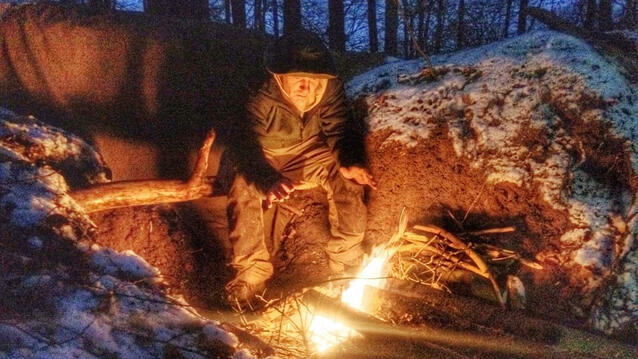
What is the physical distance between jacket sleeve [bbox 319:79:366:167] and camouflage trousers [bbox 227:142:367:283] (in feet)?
0.38

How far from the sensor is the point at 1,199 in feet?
8.52

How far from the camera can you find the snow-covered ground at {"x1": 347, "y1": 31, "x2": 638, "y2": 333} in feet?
9.36

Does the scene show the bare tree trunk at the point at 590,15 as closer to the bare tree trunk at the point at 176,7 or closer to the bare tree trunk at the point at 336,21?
the bare tree trunk at the point at 336,21

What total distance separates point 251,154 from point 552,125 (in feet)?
7.40

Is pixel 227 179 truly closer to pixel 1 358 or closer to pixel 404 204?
pixel 404 204

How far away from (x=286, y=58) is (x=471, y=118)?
1.54m

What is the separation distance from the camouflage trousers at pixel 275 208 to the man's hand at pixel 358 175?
0.19ft

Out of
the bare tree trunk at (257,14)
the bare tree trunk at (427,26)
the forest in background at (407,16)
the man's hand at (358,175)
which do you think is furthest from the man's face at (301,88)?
the bare tree trunk at (257,14)

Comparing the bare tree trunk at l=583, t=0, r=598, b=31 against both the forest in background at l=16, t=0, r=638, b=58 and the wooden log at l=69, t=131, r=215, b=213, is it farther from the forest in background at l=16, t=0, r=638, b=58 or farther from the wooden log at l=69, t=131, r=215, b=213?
the wooden log at l=69, t=131, r=215, b=213

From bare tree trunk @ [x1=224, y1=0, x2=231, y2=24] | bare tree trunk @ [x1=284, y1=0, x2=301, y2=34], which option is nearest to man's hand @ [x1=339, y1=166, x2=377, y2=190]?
bare tree trunk @ [x1=284, y1=0, x2=301, y2=34]

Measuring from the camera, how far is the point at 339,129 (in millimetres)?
3764

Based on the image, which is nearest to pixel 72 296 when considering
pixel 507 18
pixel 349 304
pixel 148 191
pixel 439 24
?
pixel 148 191

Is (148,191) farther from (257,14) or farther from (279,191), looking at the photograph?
(257,14)

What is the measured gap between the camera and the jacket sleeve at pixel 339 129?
3680mm
